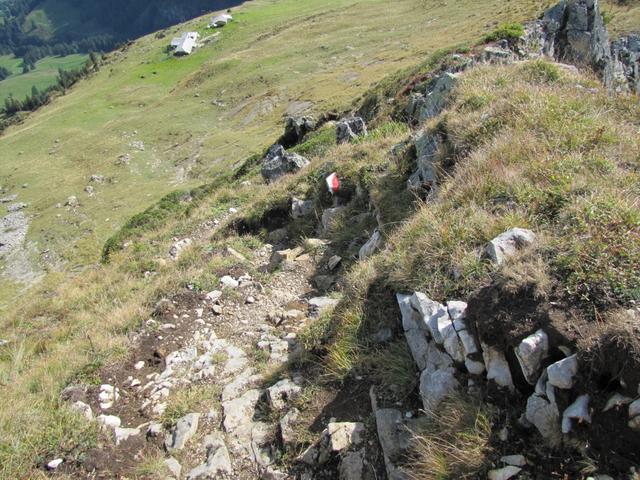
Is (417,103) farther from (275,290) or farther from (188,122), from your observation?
(188,122)

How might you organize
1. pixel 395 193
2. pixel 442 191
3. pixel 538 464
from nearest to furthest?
pixel 538 464, pixel 442 191, pixel 395 193

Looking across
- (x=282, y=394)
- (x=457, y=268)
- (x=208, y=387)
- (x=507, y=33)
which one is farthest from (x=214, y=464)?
(x=507, y=33)

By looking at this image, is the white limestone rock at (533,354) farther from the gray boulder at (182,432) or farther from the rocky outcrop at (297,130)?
the rocky outcrop at (297,130)

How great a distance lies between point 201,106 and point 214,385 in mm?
61374

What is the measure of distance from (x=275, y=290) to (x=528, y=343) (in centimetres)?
635

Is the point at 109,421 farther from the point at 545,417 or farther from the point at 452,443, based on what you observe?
the point at 545,417

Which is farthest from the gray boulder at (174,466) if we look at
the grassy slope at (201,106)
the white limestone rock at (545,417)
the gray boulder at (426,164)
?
the grassy slope at (201,106)

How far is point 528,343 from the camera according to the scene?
3900mm

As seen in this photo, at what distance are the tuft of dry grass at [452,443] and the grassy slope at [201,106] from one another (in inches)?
1261

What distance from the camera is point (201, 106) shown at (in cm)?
6284

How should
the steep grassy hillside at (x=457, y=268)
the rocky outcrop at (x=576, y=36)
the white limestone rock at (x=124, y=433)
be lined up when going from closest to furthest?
the steep grassy hillside at (x=457, y=268) < the white limestone rock at (x=124, y=433) < the rocky outcrop at (x=576, y=36)

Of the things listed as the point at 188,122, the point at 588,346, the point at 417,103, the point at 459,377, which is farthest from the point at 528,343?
the point at 188,122

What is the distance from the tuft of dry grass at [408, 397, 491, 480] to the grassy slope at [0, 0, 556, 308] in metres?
32.0

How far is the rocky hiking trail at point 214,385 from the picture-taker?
5.61 metres
